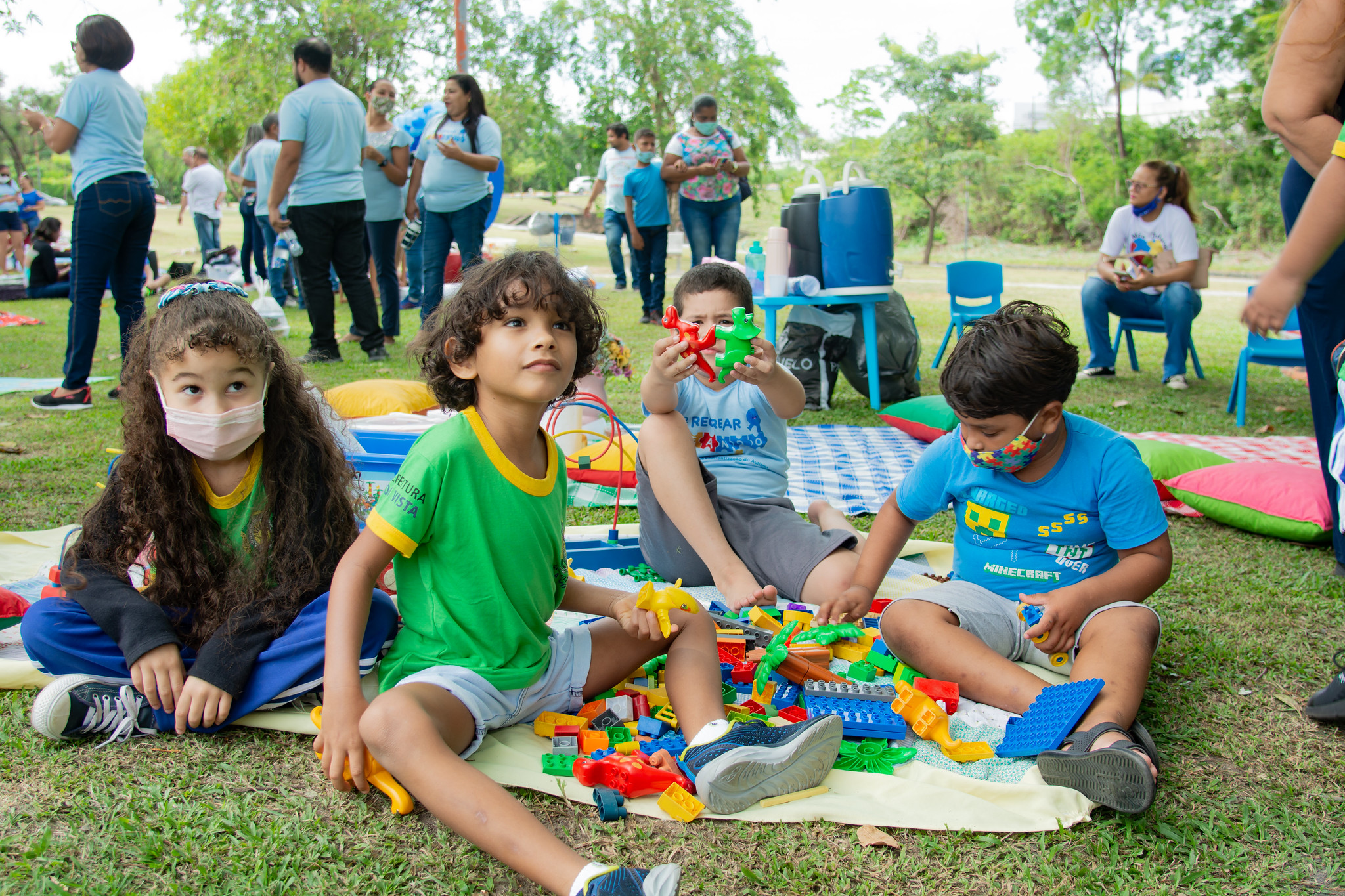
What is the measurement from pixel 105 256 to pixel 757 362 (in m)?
4.19

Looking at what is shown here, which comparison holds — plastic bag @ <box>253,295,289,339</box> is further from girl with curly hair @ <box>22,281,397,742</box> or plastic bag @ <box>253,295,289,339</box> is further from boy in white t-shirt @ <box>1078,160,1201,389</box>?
boy in white t-shirt @ <box>1078,160,1201,389</box>

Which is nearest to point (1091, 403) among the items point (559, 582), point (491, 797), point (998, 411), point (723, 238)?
point (723, 238)

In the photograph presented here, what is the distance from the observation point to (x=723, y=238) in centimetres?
856

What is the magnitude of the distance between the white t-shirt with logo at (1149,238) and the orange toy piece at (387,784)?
653cm

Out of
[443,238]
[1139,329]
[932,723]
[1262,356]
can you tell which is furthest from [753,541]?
[1139,329]

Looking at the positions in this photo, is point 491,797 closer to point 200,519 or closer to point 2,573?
point 200,519

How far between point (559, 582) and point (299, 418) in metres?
0.75

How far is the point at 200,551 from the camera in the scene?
2076mm

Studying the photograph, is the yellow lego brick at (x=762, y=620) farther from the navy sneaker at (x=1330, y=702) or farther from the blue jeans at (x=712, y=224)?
the blue jeans at (x=712, y=224)

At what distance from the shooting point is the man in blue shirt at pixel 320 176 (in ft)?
19.4

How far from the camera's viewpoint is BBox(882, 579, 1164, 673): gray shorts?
2.25 meters

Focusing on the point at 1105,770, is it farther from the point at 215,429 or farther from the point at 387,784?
the point at 215,429

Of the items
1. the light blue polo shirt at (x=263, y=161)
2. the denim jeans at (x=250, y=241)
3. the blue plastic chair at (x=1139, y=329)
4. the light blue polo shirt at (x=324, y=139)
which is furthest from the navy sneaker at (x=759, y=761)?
the denim jeans at (x=250, y=241)

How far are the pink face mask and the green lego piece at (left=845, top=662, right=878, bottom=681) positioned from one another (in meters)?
1.56
